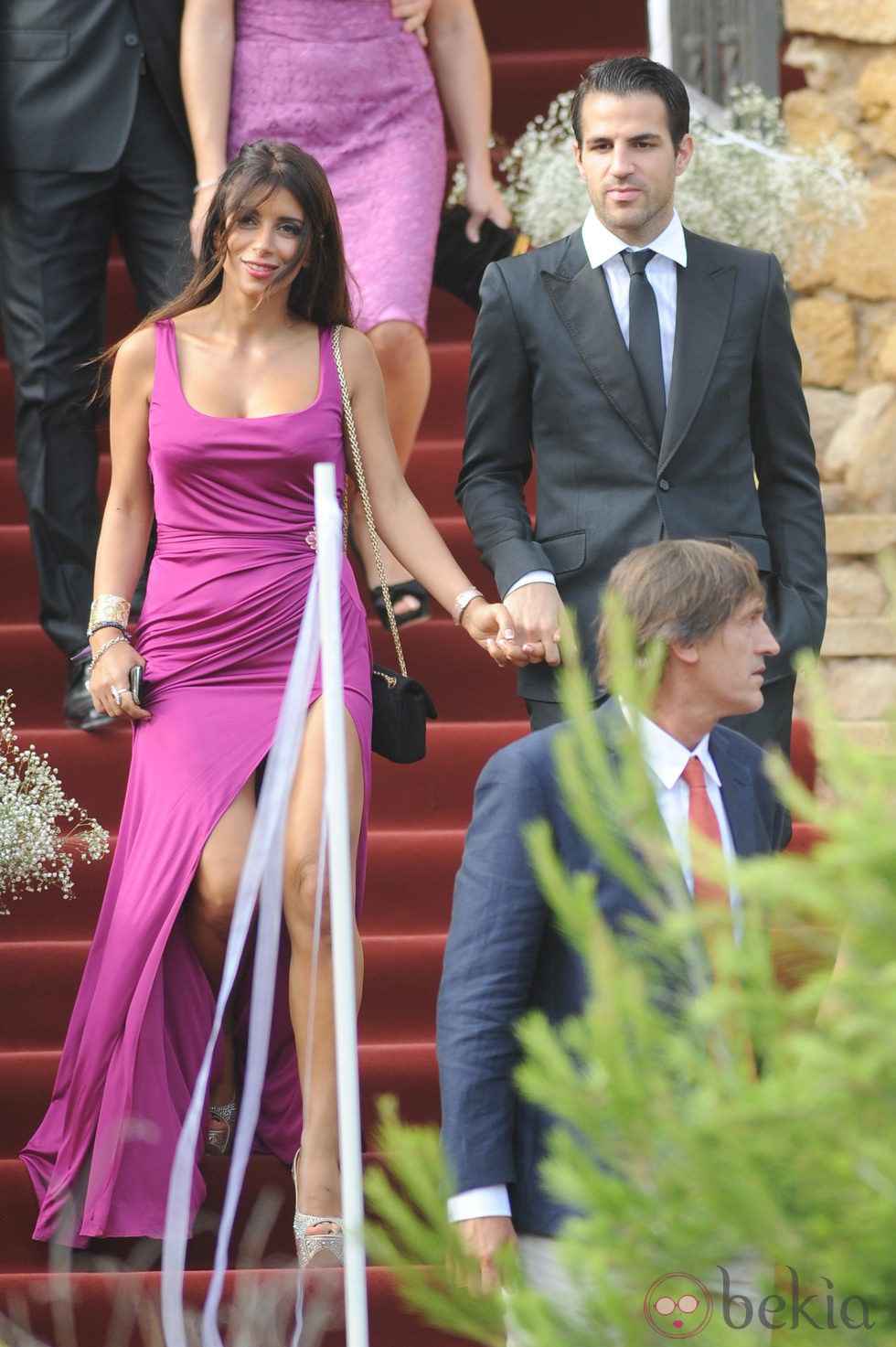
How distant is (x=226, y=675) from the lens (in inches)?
141

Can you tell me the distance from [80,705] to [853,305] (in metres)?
2.96

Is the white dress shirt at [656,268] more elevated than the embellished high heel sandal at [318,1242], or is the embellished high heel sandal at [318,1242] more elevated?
the white dress shirt at [656,268]

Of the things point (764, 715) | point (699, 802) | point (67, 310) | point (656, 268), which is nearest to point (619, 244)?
point (656, 268)

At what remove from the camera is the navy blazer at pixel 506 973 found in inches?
92.0

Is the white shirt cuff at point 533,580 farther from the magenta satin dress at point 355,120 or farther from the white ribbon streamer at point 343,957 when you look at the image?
the magenta satin dress at point 355,120

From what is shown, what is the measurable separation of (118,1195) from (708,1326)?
8.54 ft

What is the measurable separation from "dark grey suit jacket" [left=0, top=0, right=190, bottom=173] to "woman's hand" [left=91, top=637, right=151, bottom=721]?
70.3 inches

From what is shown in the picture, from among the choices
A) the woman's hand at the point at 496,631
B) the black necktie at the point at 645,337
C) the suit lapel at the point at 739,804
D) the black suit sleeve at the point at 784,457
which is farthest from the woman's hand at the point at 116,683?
the suit lapel at the point at 739,804

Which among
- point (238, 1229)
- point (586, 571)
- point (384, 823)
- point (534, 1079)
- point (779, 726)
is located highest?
point (534, 1079)

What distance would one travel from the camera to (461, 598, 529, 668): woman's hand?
3.18 m

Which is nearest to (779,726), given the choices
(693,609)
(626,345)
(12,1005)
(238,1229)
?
(626,345)

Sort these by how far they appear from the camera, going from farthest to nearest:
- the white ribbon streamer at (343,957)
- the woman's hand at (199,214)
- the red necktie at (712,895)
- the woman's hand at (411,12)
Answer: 1. the woman's hand at (411,12)
2. the woman's hand at (199,214)
3. the white ribbon streamer at (343,957)
4. the red necktie at (712,895)

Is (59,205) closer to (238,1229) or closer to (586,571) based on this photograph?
(586,571)

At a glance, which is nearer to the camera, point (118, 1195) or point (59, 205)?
point (118, 1195)
